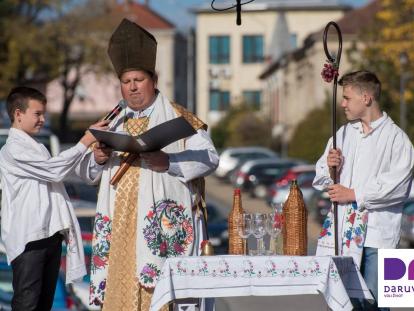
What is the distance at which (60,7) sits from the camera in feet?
221

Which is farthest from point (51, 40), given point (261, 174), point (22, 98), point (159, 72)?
point (22, 98)

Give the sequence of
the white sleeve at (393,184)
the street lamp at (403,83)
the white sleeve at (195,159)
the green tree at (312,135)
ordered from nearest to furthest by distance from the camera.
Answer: the white sleeve at (195,159) < the white sleeve at (393,184) < the street lamp at (403,83) < the green tree at (312,135)

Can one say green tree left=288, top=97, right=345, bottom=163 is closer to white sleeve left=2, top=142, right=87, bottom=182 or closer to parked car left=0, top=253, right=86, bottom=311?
parked car left=0, top=253, right=86, bottom=311

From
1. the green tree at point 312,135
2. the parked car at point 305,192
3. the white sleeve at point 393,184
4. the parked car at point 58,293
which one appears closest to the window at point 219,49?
the green tree at point 312,135

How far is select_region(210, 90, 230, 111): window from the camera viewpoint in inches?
4023

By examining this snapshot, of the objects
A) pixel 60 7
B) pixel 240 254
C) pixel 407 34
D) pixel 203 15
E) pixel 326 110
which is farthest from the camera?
pixel 203 15

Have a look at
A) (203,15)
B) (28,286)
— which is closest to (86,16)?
(203,15)

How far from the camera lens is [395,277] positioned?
7898 mm

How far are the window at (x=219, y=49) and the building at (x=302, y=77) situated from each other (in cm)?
609

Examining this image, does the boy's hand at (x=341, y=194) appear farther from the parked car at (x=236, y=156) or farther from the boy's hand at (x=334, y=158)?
the parked car at (x=236, y=156)

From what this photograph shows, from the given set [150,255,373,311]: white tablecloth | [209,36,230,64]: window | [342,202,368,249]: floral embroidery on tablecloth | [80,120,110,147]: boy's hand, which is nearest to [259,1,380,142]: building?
[209,36,230,64]: window

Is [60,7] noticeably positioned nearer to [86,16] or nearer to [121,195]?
[86,16]

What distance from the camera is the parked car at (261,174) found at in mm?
51656

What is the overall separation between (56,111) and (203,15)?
14.8 m
